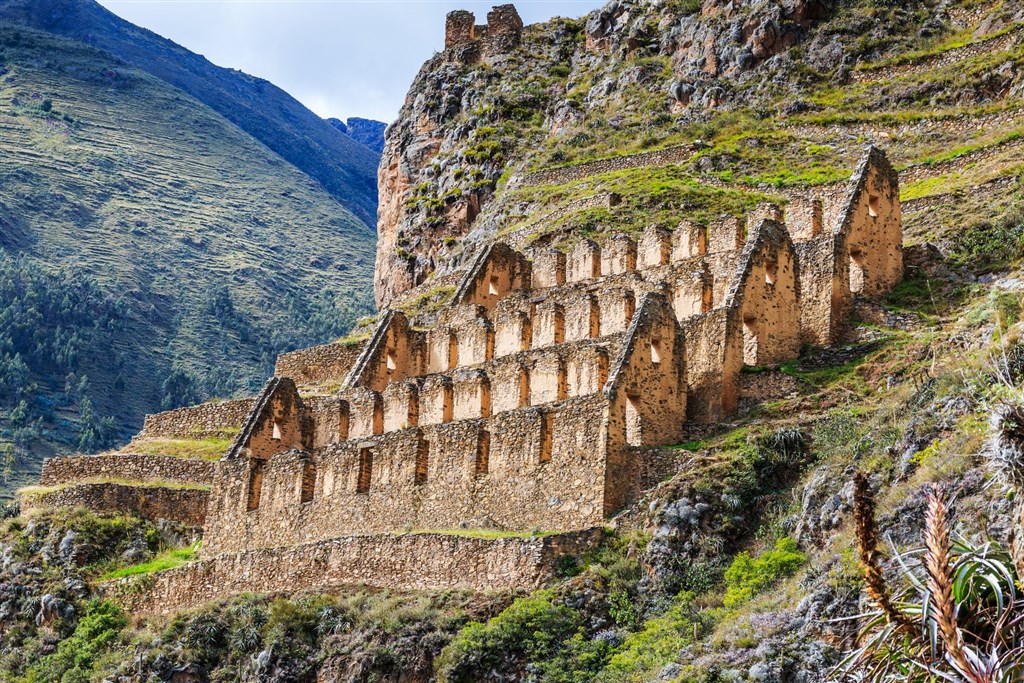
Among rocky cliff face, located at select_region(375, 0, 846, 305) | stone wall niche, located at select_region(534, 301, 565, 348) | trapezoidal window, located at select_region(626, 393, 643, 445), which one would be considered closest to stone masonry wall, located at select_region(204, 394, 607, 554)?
trapezoidal window, located at select_region(626, 393, 643, 445)

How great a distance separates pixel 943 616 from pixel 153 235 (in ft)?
415

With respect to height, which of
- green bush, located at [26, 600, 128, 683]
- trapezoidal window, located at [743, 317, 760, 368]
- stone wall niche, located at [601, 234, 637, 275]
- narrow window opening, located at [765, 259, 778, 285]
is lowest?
green bush, located at [26, 600, 128, 683]

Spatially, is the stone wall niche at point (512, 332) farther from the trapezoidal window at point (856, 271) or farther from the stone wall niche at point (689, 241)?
the trapezoidal window at point (856, 271)

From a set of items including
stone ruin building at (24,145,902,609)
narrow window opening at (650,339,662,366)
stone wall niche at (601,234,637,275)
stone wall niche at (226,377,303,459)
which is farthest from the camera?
stone wall niche at (601,234,637,275)

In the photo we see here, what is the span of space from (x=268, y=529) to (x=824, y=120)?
32766 millimetres

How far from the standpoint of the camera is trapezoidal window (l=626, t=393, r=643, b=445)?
37312 millimetres

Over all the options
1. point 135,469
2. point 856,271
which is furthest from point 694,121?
point 135,469

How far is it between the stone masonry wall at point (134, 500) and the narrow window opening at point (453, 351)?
8.21m

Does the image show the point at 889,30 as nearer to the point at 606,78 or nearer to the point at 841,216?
the point at 606,78

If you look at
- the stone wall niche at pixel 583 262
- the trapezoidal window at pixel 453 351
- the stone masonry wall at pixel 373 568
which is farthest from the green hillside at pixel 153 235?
the stone masonry wall at pixel 373 568

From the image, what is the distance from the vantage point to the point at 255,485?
46.6 metres

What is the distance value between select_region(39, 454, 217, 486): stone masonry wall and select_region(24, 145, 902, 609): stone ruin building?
66 mm

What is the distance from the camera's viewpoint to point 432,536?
37.8 meters

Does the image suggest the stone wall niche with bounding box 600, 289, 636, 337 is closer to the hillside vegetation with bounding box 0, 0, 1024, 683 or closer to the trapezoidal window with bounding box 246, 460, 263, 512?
the hillside vegetation with bounding box 0, 0, 1024, 683
